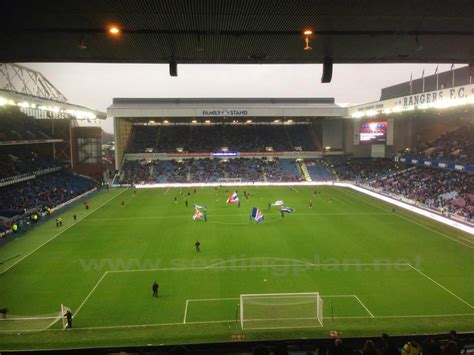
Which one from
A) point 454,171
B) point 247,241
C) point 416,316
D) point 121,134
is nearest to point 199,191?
point 121,134

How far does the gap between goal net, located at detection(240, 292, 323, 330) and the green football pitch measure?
0.07m

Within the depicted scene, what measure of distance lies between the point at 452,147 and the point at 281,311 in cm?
4523

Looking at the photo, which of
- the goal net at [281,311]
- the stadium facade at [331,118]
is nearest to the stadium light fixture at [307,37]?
the goal net at [281,311]

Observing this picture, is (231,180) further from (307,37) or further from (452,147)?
(307,37)

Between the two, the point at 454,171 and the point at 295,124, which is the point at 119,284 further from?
the point at 295,124

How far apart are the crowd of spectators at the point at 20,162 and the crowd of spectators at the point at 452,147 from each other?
53.1 metres

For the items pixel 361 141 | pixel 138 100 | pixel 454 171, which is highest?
pixel 138 100

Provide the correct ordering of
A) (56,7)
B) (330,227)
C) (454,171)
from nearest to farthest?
(56,7)
(330,227)
(454,171)

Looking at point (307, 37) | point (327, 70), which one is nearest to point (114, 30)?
point (307, 37)

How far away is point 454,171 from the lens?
5091cm

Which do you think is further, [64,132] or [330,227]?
[64,132]

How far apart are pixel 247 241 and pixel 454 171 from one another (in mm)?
34052

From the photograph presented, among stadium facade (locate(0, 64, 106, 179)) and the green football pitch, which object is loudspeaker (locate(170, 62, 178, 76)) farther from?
stadium facade (locate(0, 64, 106, 179))

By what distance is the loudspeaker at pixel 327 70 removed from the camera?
38.3 feet
